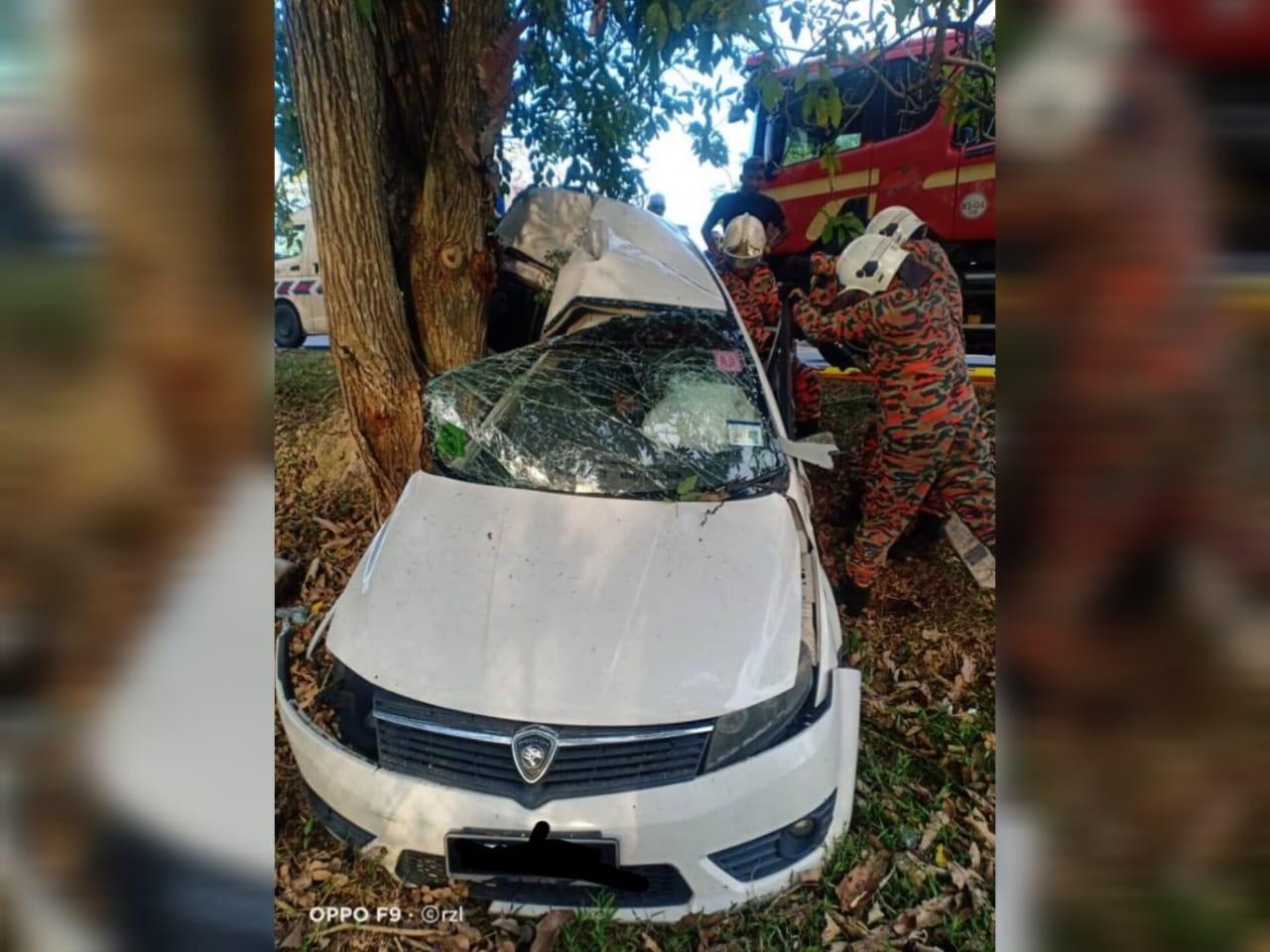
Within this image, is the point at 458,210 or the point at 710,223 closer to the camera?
the point at 710,223

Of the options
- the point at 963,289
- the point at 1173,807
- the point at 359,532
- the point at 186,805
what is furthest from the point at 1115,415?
the point at 186,805

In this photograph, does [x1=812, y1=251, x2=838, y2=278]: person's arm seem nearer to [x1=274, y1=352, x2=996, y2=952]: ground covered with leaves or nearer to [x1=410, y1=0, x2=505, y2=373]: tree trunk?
[x1=274, y1=352, x2=996, y2=952]: ground covered with leaves

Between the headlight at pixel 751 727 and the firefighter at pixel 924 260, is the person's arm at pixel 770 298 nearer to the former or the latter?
the firefighter at pixel 924 260

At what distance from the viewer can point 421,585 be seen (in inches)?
71.0

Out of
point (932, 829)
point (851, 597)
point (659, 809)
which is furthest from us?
point (851, 597)

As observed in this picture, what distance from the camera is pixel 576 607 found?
5.74ft

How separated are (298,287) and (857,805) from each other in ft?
6.76

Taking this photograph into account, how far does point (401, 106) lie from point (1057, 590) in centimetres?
224

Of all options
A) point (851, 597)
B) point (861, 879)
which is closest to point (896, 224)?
point (851, 597)

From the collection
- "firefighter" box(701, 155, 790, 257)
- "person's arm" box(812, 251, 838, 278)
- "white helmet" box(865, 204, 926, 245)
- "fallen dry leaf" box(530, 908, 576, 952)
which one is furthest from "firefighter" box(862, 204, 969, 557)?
"fallen dry leaf" box(530, 908, 576, 952)

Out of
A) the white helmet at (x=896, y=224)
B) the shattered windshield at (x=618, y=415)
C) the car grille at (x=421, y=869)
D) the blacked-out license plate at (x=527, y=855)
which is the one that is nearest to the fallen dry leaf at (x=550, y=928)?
the blacked-out license plate at (x=527, y=855)

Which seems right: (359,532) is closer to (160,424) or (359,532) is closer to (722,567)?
(160,424)

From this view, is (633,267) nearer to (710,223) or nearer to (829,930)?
(710,223)

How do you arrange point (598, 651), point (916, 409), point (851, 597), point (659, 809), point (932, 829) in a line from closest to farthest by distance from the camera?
point (659, 809) → point (598, 651) → point (932, 829) → point (916, 409) → point (851, 597)
